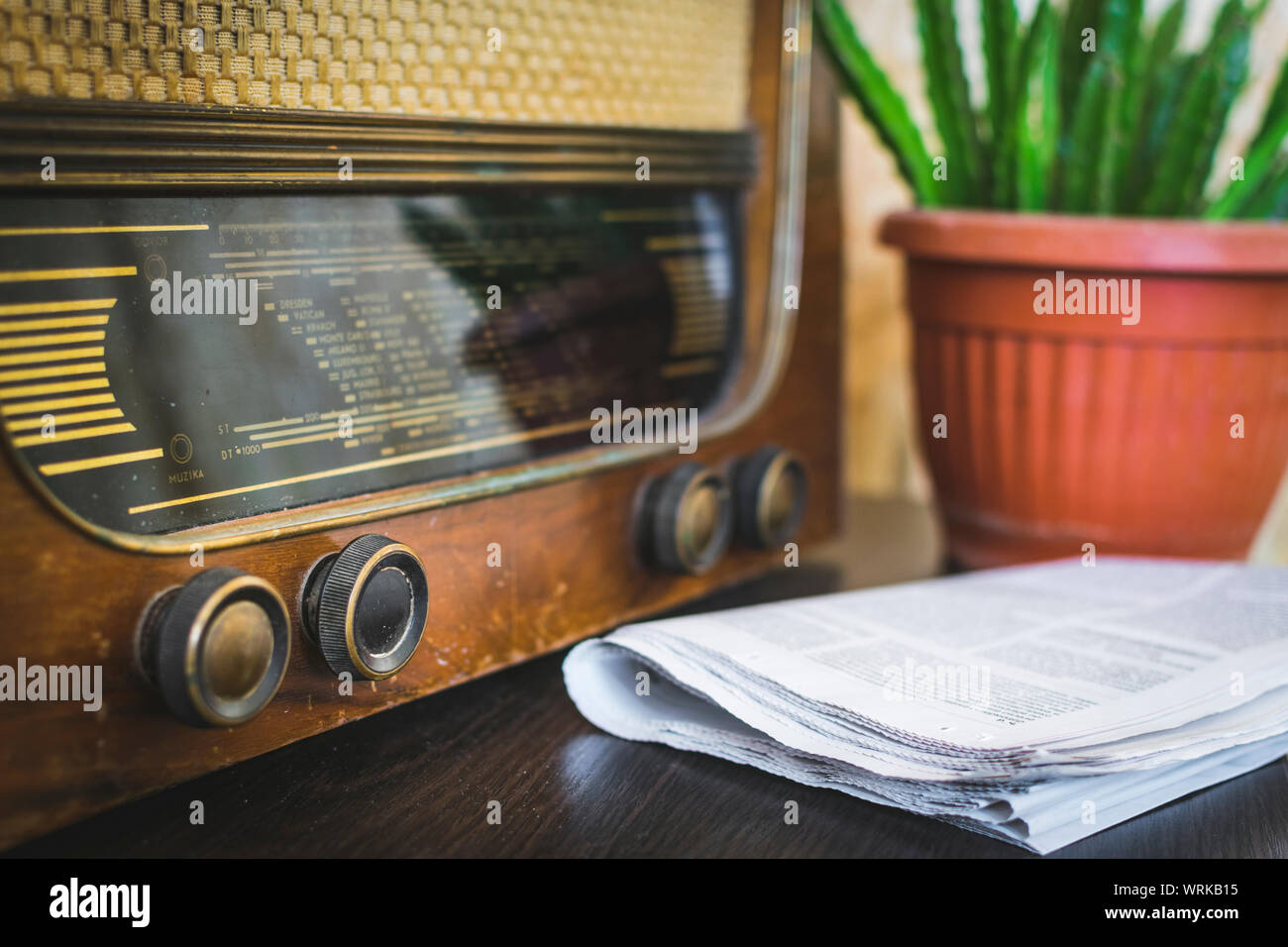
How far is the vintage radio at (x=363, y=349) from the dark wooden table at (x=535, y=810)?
0.03m

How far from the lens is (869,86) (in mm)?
960

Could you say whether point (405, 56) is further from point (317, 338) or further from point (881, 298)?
point (881, 298)

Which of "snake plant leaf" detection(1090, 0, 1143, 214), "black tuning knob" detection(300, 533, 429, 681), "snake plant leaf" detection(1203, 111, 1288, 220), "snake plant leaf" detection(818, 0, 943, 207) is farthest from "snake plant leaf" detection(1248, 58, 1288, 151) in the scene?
"black tuning knob" detection(300, 533, 429, 681)

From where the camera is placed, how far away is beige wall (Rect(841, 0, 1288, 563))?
53.3 inches

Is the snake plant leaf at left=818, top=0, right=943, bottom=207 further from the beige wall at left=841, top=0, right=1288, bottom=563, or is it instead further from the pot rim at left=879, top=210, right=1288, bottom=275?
the beige wall at left=841, top=0, right=1288, bottom=563

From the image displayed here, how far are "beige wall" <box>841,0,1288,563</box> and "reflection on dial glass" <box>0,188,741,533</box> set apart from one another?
549 mm

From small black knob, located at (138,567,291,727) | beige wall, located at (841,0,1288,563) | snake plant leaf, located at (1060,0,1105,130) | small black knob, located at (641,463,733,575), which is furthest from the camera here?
beige wall, located at (841,0,1288,563)

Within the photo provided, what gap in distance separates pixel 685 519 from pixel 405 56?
333mm

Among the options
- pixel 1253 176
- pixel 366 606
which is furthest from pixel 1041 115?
pixel 366 606

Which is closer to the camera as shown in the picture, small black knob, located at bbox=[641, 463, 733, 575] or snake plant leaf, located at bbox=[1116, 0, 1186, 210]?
small black knob, located at bbox=[641, 463, 733, 575]

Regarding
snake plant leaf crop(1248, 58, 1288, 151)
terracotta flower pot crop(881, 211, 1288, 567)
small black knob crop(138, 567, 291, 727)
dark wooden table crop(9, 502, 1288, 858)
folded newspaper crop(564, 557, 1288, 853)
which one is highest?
snake plant leaf crop(1248, 58, 1288, 151)

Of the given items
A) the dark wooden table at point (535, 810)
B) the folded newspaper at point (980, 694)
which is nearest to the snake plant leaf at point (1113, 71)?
the folded newspaper at point (980, 694)

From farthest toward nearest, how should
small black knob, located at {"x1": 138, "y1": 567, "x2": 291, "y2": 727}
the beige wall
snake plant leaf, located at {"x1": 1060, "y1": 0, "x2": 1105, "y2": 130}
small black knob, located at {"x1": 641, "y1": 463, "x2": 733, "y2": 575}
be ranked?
the beige wall < snake plant leaf, located at {"x1": 1060, "y1": 0, "x2": 1105, "y2": 130} < small black knob, located at {"x1": 641, "y1": 463, "x2": 733, "y2": 575} < small black knob, located at {"x1": 138, "y1": 567, "x2": 291, "y2": 727}

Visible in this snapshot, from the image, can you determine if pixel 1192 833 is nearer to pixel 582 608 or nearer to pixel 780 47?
pixel 582 608
